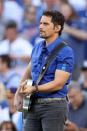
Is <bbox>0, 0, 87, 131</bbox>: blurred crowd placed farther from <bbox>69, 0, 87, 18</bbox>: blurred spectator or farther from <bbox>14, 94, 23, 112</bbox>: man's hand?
<bbox>14, 94, 23, 112</bbox>: man's hand

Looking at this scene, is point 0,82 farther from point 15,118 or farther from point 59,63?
point 59,63

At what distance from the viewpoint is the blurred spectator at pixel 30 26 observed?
8.16 metres

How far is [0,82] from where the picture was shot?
25.6 ft

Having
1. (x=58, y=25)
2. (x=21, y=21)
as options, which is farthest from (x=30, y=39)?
(x=58, y=25)

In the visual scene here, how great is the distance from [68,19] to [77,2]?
0.45 m

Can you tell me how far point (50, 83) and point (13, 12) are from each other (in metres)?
4.96

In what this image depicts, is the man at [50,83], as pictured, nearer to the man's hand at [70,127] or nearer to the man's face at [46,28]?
the man's face at [46,28]

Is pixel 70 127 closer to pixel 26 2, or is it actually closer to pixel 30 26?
pixel 30 26

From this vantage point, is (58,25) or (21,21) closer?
(58,25)

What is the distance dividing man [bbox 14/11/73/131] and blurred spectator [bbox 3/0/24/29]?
4.45m

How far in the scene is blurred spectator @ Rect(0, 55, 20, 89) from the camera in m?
7.83

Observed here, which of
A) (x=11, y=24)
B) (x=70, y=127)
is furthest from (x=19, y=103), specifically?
(x=11, y=24)

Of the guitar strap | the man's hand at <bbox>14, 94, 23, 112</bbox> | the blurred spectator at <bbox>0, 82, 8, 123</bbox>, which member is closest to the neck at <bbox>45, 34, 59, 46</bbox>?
the guitar strap

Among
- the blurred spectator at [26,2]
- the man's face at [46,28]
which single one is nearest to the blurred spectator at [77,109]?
the blurred spectator at [26,2]
